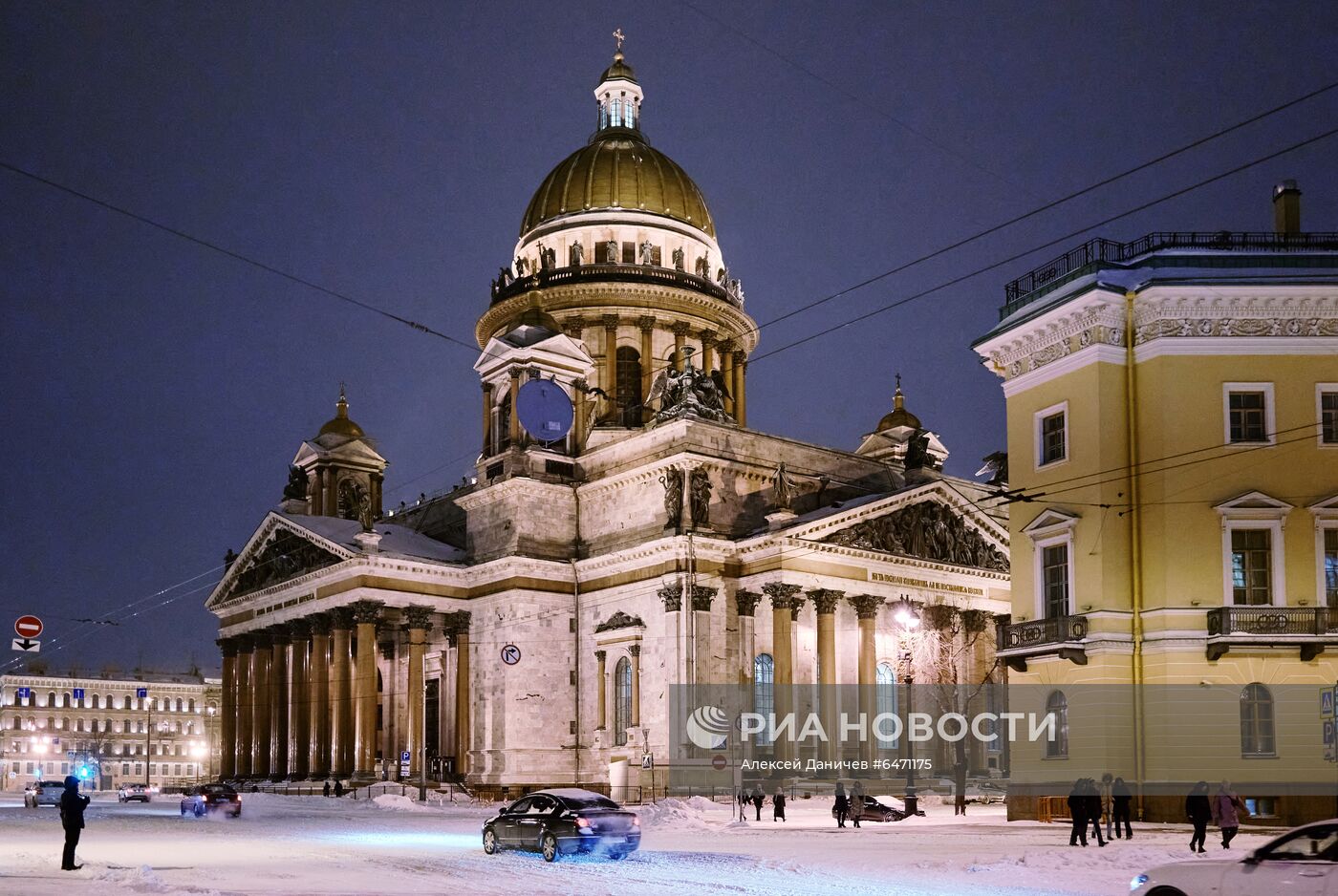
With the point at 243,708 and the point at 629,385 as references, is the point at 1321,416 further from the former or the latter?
the point at 243,708

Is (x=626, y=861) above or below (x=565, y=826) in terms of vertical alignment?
below

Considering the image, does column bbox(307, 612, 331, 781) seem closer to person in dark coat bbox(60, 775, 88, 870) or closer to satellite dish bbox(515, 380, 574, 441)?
satellite dish bbox(515, 380, 574, 441)

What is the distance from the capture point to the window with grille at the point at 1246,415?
3275 cm

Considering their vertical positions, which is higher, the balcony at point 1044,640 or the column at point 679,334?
the column at point 679,334

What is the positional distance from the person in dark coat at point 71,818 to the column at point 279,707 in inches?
1751

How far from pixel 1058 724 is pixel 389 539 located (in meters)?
37.8

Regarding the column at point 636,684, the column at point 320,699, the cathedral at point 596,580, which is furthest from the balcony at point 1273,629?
the column at point 320,699

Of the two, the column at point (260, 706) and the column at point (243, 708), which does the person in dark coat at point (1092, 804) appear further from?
the column at point (243, 708)

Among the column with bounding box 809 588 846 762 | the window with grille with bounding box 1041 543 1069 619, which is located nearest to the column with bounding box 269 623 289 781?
the column with bounding box 809 588 846 762

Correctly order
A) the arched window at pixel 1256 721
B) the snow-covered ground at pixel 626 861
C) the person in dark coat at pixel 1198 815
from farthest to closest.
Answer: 1. the arched window at pixel 1256 721
2. the person in dark coat at pixel 1198 815
3. the snow-covered ground at pixel 626 861

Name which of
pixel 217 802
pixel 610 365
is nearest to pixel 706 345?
pixel 610 365

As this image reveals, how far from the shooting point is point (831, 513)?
5619 cm

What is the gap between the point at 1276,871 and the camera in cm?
1464

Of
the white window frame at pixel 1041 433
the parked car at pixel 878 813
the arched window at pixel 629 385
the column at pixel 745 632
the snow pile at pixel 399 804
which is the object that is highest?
the arched window at pixel 629 385
